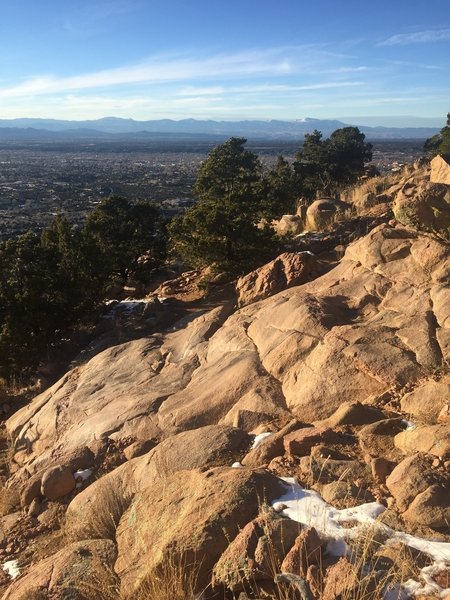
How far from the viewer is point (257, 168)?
104 ft

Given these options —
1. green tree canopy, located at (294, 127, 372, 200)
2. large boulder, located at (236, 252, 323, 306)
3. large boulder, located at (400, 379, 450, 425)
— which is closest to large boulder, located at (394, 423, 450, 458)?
large boulder, located at (400, 379, 450, 425)

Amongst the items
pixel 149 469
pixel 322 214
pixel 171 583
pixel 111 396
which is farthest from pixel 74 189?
pixel 171 583

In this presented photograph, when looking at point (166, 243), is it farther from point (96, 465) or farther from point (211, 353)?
point (96, 465)

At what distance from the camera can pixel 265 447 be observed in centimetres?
534

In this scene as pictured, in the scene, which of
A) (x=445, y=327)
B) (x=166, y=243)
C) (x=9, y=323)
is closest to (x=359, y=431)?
(x=445, y=327)

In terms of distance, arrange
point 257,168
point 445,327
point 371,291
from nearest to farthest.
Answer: point 445,327 → point 371,291 → point 257,168

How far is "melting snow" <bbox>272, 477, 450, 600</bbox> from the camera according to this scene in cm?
326

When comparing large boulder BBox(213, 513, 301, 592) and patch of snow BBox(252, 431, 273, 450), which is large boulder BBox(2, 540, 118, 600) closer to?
large boulder BBox(213, 513, 301, 592)

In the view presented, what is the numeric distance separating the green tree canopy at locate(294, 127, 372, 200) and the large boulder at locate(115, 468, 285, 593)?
25.7m

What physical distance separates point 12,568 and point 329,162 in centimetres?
3302

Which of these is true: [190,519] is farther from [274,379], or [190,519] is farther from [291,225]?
[291,225]

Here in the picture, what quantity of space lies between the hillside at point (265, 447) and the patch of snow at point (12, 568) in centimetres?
3

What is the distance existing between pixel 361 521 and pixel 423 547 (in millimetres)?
471

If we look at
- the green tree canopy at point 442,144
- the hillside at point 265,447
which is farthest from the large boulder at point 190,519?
the green tree canopy at point 442,144
